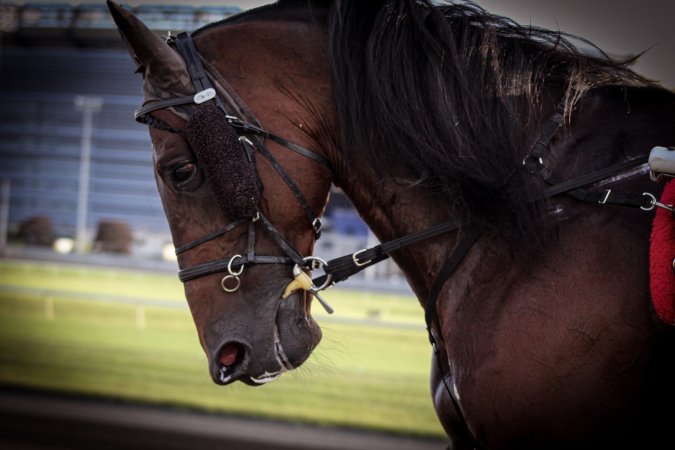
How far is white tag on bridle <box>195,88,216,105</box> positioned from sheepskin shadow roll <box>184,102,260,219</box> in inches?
1.4

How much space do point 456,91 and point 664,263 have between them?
2.26ft

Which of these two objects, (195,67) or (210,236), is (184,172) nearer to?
(210,236)

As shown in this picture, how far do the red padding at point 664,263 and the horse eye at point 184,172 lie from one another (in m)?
1.22

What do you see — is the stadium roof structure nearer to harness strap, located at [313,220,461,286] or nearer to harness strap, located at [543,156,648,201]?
harness strap, located at [313,220,461,286]

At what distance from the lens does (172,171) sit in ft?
6.55

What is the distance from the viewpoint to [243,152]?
1938mm

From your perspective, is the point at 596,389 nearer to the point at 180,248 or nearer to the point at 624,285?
the point at 624,285

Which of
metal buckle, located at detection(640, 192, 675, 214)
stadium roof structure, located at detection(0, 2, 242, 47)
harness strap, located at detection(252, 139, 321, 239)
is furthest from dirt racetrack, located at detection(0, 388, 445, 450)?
stadium roof structure, located at detection(0, 2, 242, 47)

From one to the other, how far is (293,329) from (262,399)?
5411mm

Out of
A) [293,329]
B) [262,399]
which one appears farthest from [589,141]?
[262,399]

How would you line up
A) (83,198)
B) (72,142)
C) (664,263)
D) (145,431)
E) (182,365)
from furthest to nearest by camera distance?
1. (72,142)
2. (83,198)
3. (182,365)
4. (145,431)
5. (664,263)

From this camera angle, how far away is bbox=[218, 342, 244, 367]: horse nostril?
195cm

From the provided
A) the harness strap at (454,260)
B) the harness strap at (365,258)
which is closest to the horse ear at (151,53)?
the harness strap at (365,258)

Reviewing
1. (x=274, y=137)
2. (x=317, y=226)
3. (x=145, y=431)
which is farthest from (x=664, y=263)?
(x=145, y=431)
